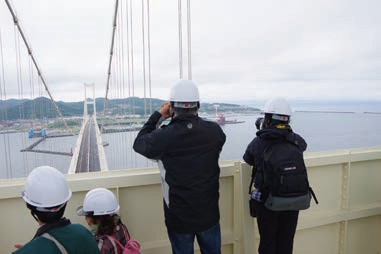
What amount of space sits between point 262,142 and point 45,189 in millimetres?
1243

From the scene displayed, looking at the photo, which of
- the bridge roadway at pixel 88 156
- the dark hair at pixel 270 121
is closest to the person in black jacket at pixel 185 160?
the dark hair at pixel 270 121

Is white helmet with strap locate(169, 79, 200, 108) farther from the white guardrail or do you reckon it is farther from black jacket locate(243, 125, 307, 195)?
the white guardrail

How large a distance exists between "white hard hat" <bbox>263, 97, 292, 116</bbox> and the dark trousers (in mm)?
603

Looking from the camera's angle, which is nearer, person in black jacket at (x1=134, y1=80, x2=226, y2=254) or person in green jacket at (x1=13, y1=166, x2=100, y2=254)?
person in green jacket at (x1=13, y1=166, x2=100, y2=254)

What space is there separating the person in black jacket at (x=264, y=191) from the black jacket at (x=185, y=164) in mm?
309

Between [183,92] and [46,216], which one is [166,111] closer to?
[183,92]

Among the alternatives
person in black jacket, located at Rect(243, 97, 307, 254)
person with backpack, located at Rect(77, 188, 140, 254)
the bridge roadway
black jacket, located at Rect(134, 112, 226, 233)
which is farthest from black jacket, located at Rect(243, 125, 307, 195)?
the bridge roadway

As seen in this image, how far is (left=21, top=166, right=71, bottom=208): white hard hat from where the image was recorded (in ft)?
3.35

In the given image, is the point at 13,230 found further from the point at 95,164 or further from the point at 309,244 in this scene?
the point at 95,164

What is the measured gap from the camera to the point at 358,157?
2.45m

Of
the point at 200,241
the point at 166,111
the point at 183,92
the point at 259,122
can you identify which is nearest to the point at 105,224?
the point at 200,241

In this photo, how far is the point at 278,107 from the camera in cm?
176

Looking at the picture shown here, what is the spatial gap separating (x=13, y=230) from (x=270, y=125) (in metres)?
1.81

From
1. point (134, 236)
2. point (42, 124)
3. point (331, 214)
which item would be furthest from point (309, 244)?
point (42, 124)
